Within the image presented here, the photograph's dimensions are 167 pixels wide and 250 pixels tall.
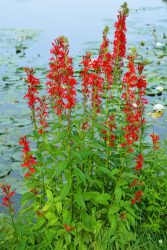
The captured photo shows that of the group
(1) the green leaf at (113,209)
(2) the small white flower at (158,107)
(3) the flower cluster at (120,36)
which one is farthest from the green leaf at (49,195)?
(2) the small white flower at (158,107)

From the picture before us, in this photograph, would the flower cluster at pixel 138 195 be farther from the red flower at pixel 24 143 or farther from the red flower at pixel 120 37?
the red flower at pixel 120 37

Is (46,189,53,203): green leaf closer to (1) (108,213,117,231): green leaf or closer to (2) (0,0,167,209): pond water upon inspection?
(1) (108,213,117,231): green leaf

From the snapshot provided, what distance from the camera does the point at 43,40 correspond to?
12547mm

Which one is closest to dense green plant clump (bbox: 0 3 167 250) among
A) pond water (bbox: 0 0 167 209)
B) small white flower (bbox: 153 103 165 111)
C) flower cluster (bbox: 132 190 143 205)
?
flower cluster (bbox: 132 190 143 205)

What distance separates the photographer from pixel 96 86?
3061mm

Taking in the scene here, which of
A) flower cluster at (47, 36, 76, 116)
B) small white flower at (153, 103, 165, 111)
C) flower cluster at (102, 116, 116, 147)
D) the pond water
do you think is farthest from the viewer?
small white flower at (153, 103, 165, 111)

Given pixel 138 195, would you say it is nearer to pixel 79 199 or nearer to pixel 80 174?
pixel 79 199

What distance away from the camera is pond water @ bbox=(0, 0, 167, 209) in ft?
21.6

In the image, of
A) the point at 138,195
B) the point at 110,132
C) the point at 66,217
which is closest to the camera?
the point at 66,217

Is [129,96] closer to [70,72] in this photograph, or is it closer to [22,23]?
[70,72]

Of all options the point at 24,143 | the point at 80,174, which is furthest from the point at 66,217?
the point at 24,143

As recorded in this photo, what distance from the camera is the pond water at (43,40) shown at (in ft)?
21.6

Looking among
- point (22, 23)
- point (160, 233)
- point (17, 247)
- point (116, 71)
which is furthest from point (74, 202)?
point (22, 23)

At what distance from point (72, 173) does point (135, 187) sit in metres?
0.92
